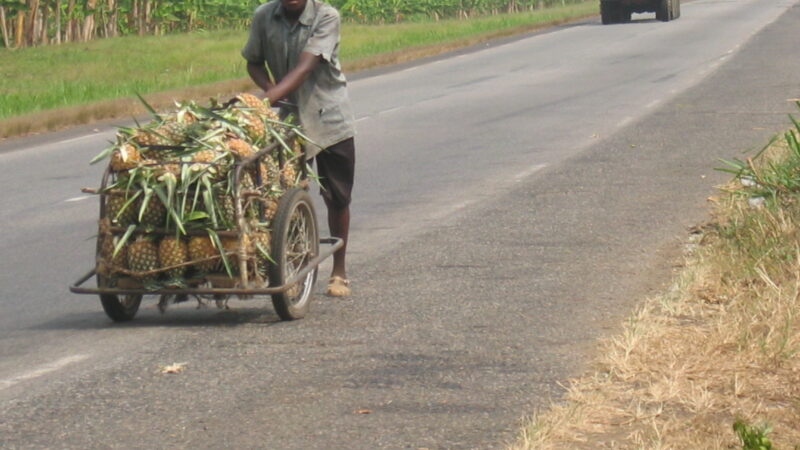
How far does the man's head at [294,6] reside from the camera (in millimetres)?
7863

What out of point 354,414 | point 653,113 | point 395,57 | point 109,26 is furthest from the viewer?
point 109,26

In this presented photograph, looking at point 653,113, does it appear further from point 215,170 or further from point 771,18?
point 771,18

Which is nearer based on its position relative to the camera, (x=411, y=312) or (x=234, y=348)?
(x=234, y=348)

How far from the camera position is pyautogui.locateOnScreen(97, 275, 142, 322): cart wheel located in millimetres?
7520

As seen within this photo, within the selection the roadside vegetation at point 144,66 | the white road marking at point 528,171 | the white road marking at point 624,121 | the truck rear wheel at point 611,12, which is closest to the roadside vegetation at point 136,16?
the roadside vegetation at point 144,66

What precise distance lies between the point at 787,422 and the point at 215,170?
3028 mm

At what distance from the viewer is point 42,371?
→ 6723mm

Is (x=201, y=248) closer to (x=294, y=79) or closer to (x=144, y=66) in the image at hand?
(x=294, y=79)

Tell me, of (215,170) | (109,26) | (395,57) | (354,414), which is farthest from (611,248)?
(109,26)

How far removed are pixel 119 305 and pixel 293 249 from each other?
35.5 inches

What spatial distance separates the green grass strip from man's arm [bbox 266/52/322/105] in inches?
490

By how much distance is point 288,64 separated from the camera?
8070 millimetres

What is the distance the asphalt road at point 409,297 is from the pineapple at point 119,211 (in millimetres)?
559

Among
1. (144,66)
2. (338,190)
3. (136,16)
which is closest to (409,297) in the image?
(338,190)
